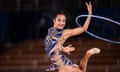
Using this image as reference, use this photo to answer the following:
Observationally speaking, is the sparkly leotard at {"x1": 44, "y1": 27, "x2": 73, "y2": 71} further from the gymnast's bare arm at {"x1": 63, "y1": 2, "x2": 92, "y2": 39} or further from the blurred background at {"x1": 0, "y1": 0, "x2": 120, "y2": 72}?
the blurred background at {"x1": 0, "y1": 0, "x2": 120, "y2": 72}

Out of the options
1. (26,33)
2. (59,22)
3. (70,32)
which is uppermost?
(59,22)

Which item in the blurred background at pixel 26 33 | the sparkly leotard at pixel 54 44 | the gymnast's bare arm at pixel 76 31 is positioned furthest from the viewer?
the blurred background at pixel 26 33

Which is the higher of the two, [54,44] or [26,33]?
[54,44]

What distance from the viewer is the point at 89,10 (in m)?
5.78

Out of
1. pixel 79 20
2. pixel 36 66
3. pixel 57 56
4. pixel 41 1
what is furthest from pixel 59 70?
pixel 41 1

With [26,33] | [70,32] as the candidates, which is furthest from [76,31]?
[26,33]

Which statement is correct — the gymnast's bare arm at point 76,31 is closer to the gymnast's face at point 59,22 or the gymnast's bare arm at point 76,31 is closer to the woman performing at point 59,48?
the woman performing at point 59,48

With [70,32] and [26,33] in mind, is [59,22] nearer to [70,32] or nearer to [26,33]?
[70,32]

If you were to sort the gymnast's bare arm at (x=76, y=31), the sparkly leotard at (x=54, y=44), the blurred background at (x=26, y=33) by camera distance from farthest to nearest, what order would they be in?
the blurred background at (x=26, y=33) → the gymnast's bare arm at (x=76, y=31) → the sparkly leotard at (x=54, y=44)

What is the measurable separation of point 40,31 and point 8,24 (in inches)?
23.6

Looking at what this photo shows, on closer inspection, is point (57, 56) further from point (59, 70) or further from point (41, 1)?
point (41, 1)

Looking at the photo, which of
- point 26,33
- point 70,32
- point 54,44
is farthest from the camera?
point 26,33

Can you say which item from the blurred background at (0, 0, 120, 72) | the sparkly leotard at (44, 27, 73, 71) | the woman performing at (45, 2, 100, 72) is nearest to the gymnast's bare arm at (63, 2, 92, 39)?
the woman performing at (45, 2, 100, 72)

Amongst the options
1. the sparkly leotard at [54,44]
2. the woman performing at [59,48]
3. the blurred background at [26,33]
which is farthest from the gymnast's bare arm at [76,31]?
the blurred background at [26,33]
